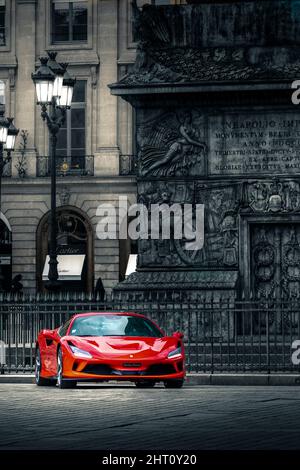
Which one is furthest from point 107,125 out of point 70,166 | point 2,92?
point 2,92

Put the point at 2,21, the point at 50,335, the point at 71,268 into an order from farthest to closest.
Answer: the point at 2,21, the point at 71,268, the point at 50,335

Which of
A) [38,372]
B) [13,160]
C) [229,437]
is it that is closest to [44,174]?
[13,160]

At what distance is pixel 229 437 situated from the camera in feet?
42.0

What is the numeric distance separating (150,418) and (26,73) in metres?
40.7

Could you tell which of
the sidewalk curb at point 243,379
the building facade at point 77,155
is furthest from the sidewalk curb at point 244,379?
the building facade at point 77,155

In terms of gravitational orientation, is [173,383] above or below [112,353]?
below

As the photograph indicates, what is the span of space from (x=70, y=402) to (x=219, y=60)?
990 cm

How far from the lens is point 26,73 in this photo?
54.6 meters

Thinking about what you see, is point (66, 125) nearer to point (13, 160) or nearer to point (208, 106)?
point (13, 160)

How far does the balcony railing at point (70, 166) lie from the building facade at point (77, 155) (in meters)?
0.04

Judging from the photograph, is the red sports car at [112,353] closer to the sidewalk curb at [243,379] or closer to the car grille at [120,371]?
the car grille at [120,371]

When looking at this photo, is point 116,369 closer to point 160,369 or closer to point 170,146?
point 160,369

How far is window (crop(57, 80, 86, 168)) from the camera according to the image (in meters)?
54.1

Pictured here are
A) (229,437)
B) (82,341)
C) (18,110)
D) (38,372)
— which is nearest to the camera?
(229,437)
